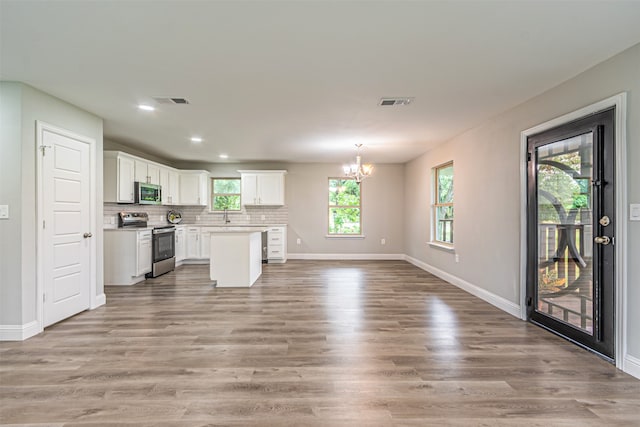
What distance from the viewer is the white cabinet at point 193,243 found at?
723 centimetres

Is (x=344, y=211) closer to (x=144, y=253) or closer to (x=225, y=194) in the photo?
(x=225, y=194)

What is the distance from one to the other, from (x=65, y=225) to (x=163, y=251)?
2.73 metres

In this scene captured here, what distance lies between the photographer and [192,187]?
24.8 ft

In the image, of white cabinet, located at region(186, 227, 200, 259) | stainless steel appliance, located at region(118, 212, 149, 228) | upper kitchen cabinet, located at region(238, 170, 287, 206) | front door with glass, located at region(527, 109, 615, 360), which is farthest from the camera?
upper kitchen cabinet, located at region(238, 170, 287, 206)

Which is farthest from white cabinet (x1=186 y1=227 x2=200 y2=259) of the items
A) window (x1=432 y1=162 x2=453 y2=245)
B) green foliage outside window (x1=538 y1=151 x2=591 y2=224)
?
green foliage outside window (x1=538 y1=151 x2=591 y2=224)

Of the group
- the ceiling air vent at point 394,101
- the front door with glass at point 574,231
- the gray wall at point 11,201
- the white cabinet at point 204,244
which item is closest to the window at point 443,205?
the front door with glass at point 574,231

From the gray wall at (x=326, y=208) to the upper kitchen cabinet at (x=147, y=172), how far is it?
1621mm

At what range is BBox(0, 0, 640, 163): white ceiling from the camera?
1.95 metres

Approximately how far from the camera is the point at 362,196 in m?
8.15

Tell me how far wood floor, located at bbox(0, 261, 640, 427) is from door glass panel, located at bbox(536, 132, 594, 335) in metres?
0.35

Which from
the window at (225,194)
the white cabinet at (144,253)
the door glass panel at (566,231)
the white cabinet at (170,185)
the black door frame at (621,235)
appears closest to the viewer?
the black door frame at (621,235)

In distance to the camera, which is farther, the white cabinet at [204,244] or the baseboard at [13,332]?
the white cabinet at [204,244]

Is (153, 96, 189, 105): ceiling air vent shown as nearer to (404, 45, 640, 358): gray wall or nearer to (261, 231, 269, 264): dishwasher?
(404, 45, 640, 358): gray wall

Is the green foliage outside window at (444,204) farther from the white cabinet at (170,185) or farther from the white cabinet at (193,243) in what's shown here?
the white cabinet at (170,185)
